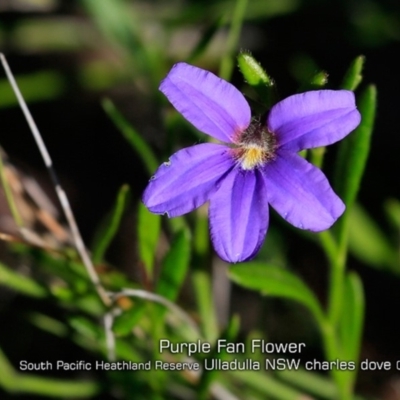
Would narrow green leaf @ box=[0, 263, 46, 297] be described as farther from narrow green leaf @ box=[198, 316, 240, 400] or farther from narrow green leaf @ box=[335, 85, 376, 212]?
narrow green leaf @ box=[335, 85, 376, 212]

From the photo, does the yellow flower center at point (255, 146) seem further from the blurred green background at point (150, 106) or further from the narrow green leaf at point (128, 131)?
the blurred green background at point (150, 106)

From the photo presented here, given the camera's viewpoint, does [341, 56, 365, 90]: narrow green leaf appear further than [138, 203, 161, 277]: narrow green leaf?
No

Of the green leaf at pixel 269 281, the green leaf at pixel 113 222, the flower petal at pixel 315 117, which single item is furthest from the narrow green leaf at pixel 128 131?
the flower petal at pixel 315 117

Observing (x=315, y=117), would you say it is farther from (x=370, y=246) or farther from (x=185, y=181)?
(x=370, y=246)

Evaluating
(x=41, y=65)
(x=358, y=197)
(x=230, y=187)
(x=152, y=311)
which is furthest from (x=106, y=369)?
(x=41, y=65)

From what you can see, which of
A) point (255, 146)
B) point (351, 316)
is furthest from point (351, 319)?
point (255, 146)

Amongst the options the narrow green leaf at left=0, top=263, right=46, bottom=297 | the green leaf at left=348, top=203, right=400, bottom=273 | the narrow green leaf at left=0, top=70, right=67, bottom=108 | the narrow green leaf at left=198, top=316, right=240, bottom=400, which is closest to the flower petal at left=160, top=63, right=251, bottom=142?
the narrow green leaf at left=198, top=316, right=240, bottom=400
